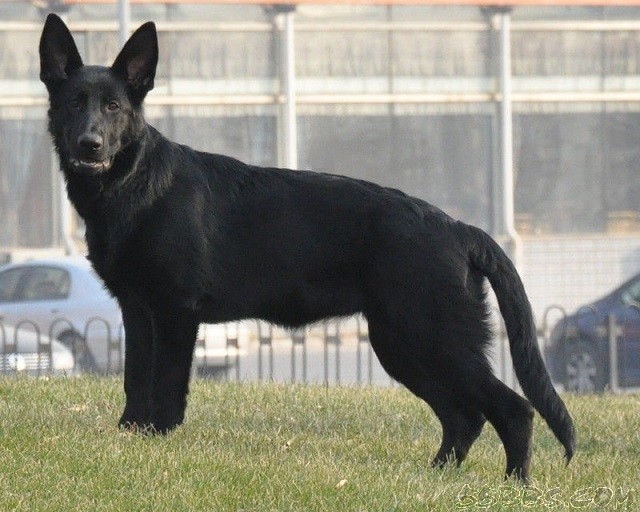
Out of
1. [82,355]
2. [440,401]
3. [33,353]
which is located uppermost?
[440,401]

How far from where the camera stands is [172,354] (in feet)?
Result: 21.3

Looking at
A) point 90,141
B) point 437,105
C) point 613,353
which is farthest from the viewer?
point 437,105

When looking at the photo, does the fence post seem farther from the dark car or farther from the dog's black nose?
the dog's black nose

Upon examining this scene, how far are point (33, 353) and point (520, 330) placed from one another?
9.09 m

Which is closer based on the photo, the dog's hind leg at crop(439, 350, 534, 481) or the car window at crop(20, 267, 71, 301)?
the dog's hind leg at crop(439, 350, 534, 481)

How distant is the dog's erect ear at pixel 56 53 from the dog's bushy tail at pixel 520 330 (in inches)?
79.7

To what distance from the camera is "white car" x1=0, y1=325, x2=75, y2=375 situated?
45.6 feet

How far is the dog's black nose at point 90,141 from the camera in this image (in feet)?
21.1

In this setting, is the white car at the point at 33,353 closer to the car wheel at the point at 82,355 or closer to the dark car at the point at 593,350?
the car wheel at the point at 82,355

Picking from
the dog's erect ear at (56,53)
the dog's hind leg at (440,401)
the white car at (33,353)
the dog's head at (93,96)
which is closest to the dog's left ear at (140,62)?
the dog's head at (93,96)

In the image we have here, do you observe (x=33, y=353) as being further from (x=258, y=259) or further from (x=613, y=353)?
(x=258, y=259)

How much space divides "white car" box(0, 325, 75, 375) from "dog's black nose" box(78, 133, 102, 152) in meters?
7.56

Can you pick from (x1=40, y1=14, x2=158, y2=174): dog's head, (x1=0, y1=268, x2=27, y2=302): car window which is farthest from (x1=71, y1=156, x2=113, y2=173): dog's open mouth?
(x1=0, y1=268, x2=27, y2=302): car window

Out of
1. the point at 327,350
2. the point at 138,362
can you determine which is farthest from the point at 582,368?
the point at 138,362
